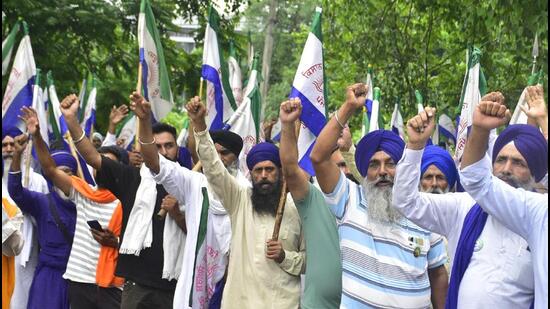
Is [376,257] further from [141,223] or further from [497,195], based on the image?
[141,223]

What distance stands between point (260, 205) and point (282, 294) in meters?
0.57

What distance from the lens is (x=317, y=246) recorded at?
6.25 metres

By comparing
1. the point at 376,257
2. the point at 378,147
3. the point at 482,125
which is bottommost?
the point at 376,257

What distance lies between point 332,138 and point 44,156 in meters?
2.92

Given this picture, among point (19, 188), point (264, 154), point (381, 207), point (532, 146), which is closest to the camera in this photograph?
point (532, 146)

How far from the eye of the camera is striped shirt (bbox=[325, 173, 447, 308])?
5711 mm

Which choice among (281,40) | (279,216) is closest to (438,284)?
(279,216)

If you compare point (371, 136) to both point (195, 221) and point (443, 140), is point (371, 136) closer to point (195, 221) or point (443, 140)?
point (195, 221)

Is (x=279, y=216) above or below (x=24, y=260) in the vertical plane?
above

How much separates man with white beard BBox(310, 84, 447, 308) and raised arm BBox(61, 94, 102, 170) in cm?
207

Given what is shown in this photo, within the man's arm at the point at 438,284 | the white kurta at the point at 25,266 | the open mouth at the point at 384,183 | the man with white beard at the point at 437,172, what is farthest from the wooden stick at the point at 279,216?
the white kurta at the point at 25,266

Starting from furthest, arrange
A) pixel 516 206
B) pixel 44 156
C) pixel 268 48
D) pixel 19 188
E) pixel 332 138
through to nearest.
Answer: pixel 268 48
pixel 19 188
pixel 44 156
pixel 332 138
pixel 516 206

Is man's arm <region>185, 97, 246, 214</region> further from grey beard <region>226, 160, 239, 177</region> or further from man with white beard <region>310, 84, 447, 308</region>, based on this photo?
man with white beard <region>310, 84, 447, 308</region>

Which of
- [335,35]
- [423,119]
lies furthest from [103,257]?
[335,35]
